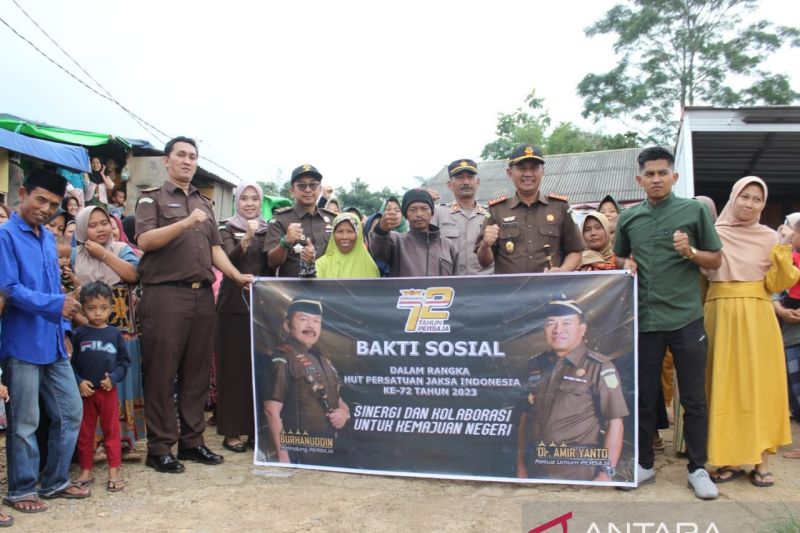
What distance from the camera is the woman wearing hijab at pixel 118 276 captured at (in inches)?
173

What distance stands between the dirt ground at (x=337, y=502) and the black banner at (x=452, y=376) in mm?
126

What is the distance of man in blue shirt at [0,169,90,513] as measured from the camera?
3537 millimetres

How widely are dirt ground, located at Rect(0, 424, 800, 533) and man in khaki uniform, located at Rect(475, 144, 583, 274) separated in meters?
1.40

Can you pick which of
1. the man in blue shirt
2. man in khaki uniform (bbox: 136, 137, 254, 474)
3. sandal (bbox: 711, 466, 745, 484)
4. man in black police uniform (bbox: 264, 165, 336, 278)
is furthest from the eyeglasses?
sandal (bbox: 711, 466, 745, 484)

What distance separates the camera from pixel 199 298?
4.43m

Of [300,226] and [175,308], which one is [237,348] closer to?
[175,308]

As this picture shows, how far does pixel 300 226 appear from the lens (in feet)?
15.1

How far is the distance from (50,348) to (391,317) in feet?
6.40

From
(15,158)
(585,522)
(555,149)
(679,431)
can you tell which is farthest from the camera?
(555,149)

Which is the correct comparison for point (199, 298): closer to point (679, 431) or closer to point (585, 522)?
point (585, 522)

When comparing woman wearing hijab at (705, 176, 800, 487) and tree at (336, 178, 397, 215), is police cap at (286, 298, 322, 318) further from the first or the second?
tree at (336, 178, 397, 215)

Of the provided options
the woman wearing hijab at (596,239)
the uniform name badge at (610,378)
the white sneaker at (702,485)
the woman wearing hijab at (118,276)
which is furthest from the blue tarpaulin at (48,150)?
the white sneaker at (702,485)

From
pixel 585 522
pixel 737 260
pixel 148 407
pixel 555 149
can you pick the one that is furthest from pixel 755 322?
pixel 555 149

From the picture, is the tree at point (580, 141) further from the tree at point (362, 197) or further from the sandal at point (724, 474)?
the sandal at point (724, 474)
